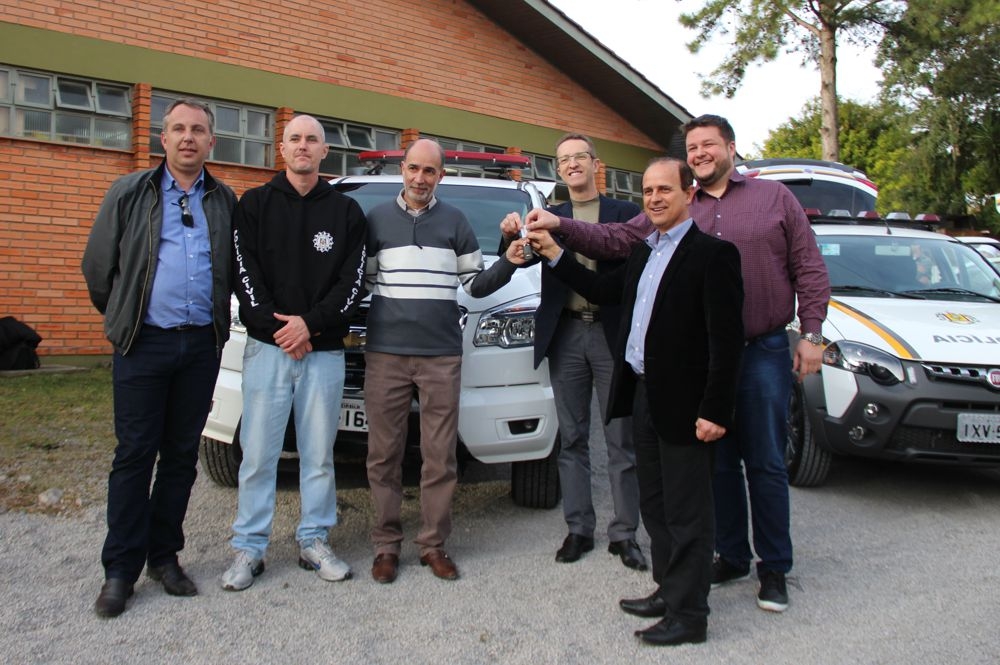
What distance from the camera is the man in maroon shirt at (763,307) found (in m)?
3.77

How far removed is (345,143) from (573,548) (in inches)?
350

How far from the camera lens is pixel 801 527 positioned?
495 centimetres

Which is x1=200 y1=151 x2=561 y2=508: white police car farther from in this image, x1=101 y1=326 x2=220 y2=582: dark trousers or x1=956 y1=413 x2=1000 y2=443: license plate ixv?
x1=956 y1=413 x2=1000 y2=443: license plate ixv

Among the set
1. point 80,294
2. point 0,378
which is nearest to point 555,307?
A: point 0,378

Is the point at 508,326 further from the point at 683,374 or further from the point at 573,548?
the point at 683,374

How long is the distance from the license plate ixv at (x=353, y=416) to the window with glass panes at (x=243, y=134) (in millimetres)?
7488

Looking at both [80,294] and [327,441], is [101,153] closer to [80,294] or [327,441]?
[80,294]

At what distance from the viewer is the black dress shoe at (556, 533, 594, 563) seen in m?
4.24

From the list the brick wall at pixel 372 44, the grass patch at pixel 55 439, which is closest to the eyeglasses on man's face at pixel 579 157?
the grass patch at pixel 55 439

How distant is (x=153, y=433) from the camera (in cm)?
365

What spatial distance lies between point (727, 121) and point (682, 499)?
164cm

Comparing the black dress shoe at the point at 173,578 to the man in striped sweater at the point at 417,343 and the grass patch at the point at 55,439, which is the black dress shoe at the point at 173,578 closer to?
the man in striped sweater at the point at 417,343

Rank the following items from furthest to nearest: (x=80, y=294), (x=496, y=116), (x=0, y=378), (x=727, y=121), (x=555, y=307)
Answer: (x=496, y=116) → (x=80, y=294) → (x=0, y=378) → (x=555, y=307) → (x=727, y=121)

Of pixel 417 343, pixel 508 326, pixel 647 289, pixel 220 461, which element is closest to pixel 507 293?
pixel 508 326
